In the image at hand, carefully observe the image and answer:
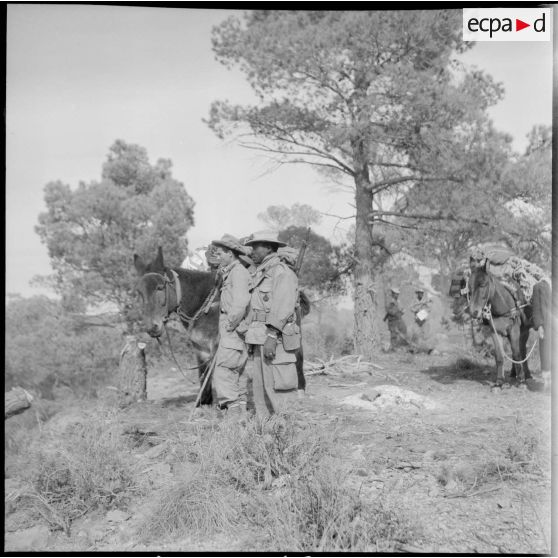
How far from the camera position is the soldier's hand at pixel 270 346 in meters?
5.81

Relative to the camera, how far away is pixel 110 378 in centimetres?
1460

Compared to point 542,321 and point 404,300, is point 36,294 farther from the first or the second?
point 404,300

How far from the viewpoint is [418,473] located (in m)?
4.93

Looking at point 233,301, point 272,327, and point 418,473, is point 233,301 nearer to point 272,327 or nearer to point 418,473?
point 272,327

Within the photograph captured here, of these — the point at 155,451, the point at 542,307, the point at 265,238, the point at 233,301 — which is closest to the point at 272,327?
the point at 233,301

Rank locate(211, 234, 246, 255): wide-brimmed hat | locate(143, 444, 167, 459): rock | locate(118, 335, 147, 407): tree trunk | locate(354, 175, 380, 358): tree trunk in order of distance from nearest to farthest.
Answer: locate(143, 444, 167, 459): rock, locate(211, 234, 246, 255): wide-brimmed hat, locate(118, 335, 147, 407): tree trunk, locate(354, 175, 380, 358): tree trunk

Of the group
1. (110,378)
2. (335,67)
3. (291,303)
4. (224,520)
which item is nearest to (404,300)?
(110,378)

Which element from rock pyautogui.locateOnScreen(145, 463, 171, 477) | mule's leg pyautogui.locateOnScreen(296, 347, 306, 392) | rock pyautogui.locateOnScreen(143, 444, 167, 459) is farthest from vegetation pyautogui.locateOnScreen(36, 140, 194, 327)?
rock pyautogui.locateOnScreen(145, 463, 171, 477)

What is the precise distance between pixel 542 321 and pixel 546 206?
2594mm

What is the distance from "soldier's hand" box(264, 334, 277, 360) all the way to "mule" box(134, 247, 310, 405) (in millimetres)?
1461

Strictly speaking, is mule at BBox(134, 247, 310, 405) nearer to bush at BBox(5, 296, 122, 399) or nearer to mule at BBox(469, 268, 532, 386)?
mule at BBox(469, 268, 532, 386)

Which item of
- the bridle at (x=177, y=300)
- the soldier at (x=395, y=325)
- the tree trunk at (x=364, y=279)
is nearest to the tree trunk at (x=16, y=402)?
the bridle at (x=177, y=300)

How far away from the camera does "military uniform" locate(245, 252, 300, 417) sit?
5875mm

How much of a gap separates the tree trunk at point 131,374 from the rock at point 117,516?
4280 mm
